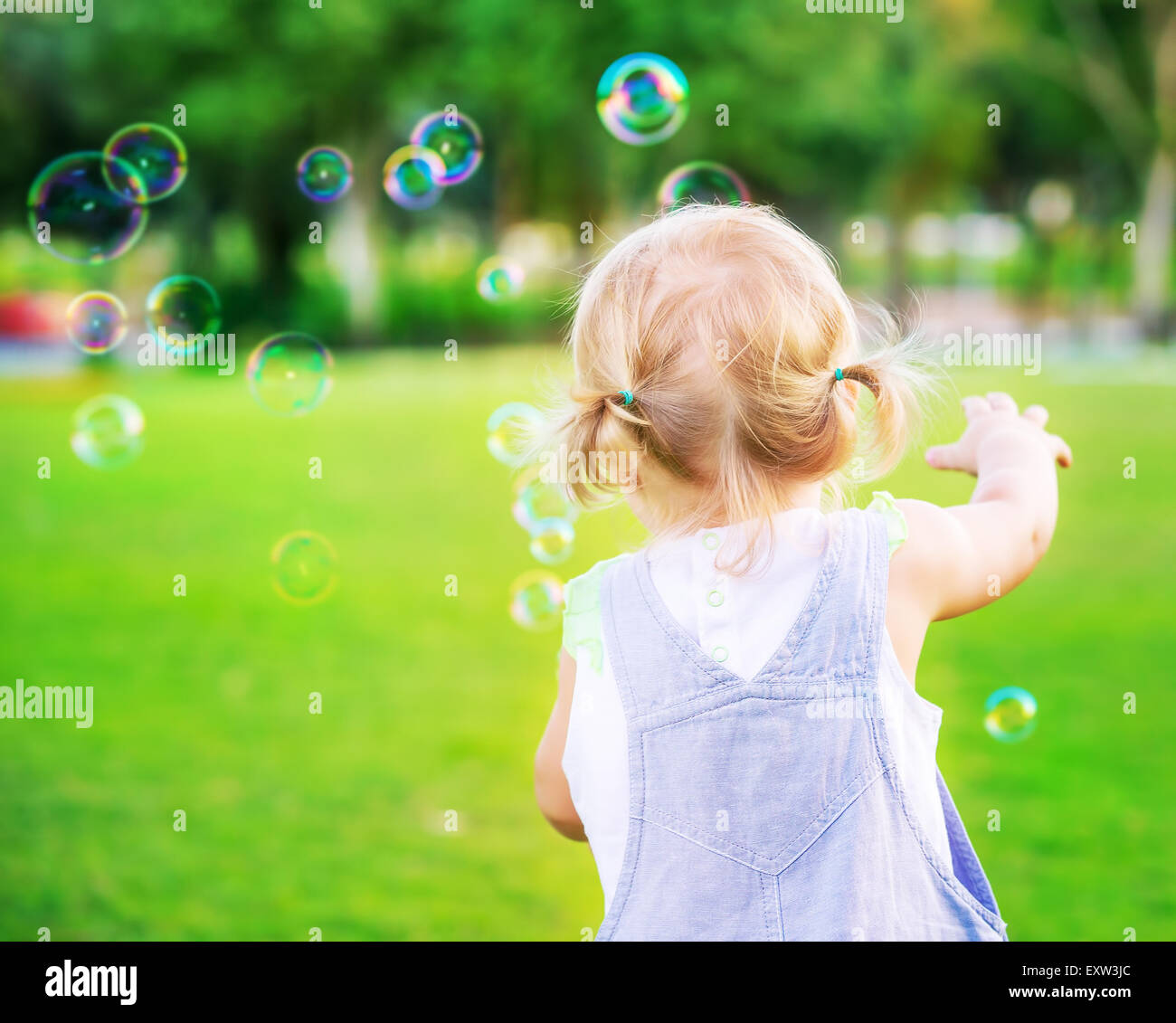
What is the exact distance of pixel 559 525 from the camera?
3014mm

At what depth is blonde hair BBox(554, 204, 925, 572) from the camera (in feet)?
5.39

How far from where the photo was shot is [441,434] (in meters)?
13.0

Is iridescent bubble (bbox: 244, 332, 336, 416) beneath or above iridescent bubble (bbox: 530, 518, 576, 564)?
above

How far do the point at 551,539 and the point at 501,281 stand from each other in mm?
744

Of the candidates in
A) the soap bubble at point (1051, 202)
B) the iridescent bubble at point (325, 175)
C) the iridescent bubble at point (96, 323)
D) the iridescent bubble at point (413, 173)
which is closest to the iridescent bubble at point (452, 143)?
the iridescent bubble at point (413, 173)

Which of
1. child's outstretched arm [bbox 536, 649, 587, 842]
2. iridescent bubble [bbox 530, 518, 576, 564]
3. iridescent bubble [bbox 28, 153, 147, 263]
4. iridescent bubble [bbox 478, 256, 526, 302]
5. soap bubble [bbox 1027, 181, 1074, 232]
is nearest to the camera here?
child's outstretched arm [bbox 536, 649, 587, 842]

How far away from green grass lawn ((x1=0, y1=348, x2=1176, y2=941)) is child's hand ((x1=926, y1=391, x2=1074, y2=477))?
10 centimetres

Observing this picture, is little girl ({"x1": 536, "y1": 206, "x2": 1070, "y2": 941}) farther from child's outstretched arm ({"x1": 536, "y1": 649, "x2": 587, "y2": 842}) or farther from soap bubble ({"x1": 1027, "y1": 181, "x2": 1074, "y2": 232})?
soap bubble ({"x1": 1027, "y1": 181, "x2": 1074, "y2": 232})

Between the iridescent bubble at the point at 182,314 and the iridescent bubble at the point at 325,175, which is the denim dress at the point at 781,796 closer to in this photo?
the iridescent bubble at the point at 325,175

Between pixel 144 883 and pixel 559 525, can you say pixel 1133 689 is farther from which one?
pixel 144 883

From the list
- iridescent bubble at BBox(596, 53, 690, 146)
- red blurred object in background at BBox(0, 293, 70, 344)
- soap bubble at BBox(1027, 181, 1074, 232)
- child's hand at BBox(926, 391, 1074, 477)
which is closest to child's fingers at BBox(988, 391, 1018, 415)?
child's hand at BBox(926, 391, 1074, 477)

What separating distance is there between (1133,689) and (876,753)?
13.2 feet

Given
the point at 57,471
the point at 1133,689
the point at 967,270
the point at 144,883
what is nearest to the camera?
the point at 144,883

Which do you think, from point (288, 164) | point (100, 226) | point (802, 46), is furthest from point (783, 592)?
point (288, 164)
